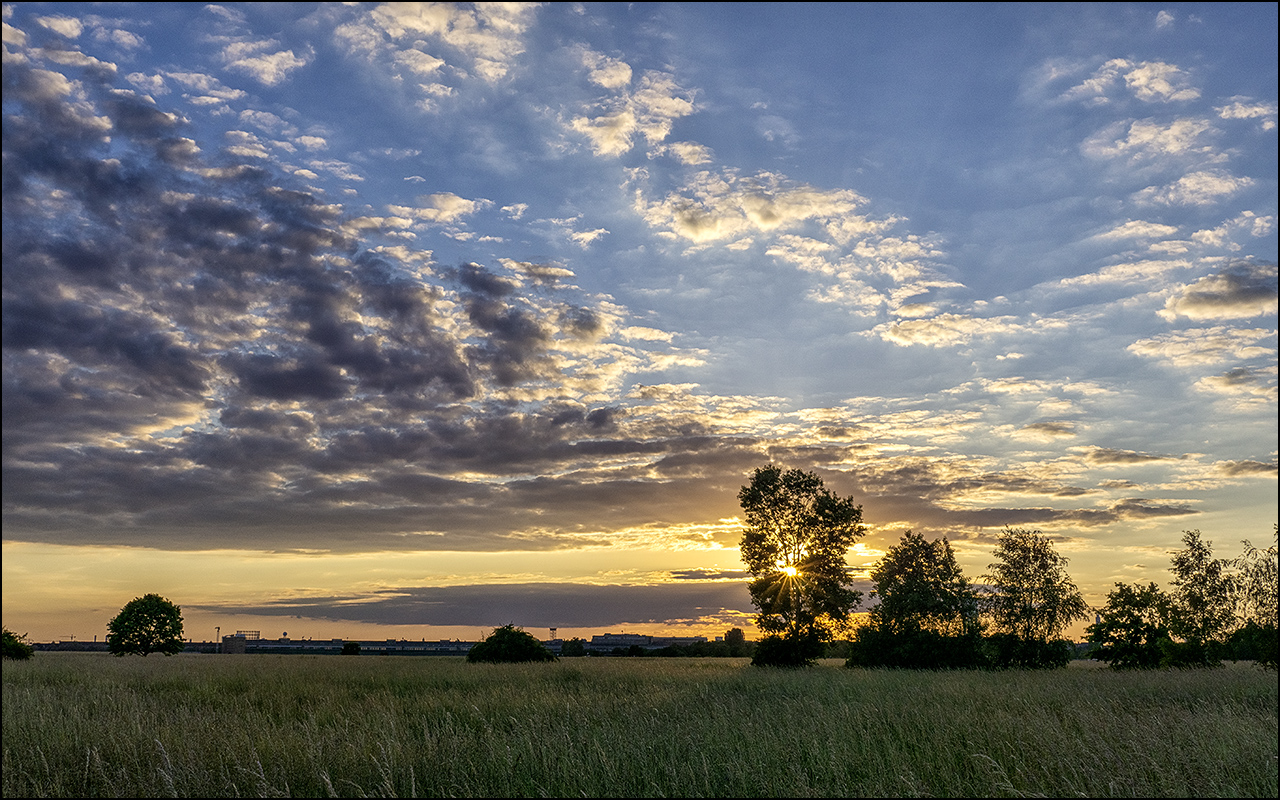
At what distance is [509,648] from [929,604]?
23494 mm

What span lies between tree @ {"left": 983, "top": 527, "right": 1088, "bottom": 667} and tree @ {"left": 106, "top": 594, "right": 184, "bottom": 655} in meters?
59.7

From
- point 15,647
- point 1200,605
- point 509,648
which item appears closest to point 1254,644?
point 1200,605

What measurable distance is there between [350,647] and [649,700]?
272 feet

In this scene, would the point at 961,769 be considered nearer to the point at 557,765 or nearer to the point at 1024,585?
the point at 557,765

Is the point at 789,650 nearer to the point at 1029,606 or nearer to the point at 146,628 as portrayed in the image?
the point at 1029,606

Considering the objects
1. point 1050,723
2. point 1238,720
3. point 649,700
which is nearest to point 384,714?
point 649,700

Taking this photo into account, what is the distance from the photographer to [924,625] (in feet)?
130

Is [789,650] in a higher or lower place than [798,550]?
lower

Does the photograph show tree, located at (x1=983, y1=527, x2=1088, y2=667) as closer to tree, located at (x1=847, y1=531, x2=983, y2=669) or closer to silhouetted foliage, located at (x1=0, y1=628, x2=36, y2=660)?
tree, located at (x1=847, y1=531, x2=983, y2=669)

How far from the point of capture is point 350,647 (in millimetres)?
87438

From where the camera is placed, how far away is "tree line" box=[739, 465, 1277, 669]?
104 feet

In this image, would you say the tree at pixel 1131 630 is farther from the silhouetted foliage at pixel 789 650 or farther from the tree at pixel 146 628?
the tree at pixel 146 628

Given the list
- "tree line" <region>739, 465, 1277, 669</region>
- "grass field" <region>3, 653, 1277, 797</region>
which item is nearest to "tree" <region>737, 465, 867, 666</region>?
"tree line" <region>739, 465, 1277, 669</region>

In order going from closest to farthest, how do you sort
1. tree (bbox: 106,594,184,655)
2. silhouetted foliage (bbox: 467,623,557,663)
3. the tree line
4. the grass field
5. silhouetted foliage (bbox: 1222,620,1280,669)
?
the grass field < silhouetted foliage (bbox: 1222,620,1280,669) < the tree line < silhouetted foliage (bbox: 467,623,557,663) < tree (bbox: 106,594,184,655)
